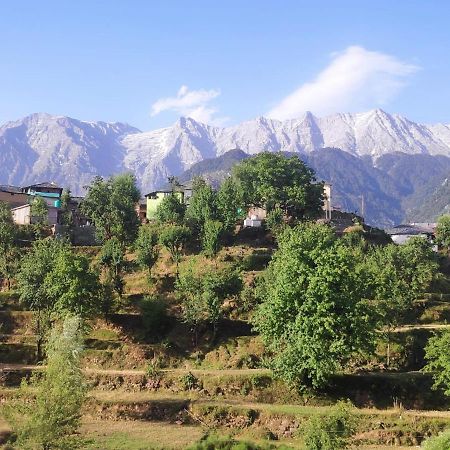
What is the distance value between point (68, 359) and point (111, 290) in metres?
24.1

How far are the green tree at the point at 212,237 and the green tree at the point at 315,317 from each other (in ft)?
81.2

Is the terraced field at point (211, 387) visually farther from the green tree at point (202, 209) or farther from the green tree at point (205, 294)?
the green tree at point (202, 209)

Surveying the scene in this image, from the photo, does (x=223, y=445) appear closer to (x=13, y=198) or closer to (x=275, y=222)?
(x=275, y=222)

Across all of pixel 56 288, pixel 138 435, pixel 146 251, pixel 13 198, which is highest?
pixel 13 198

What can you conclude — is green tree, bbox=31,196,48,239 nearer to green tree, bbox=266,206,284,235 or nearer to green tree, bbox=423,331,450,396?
green tree, bbox=266,206,284,235

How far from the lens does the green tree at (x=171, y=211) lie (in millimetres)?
82375

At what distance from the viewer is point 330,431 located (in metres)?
29.8

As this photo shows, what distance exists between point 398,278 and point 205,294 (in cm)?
2430

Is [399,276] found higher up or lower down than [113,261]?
lower down

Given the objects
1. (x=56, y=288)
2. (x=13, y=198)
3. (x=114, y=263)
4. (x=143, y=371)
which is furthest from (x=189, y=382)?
(x=13, y=198)

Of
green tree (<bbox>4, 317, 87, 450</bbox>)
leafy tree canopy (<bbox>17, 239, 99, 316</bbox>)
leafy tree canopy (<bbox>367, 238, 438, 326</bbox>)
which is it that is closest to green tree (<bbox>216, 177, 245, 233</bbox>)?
leafy tree canopy (<bbox>367, 238, 438, 326</bbox>)

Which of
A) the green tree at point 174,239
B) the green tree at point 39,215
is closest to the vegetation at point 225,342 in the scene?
the green tree at point 174,239

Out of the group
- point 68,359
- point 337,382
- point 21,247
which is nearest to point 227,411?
point 337,382

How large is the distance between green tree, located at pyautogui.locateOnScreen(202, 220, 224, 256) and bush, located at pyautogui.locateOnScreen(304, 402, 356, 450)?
4091 cm
